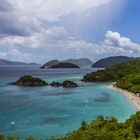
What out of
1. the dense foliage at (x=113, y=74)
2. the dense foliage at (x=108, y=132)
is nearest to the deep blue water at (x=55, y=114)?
the dense foliage at (x=108, y=132)

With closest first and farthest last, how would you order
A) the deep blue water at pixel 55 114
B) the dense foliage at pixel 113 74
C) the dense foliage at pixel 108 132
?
the dense foliage at pixel 108 132
the deep blue water at pixel 55 114
the dense foliage at pixel 113 74

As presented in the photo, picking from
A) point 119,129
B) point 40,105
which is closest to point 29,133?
point 119,129

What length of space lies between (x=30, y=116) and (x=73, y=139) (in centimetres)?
3096

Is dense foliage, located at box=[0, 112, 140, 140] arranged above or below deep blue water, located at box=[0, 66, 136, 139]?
above

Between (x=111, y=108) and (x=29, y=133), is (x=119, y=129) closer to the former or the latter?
(x=29, y=133)

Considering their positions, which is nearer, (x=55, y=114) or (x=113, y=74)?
(x=55, y=114)

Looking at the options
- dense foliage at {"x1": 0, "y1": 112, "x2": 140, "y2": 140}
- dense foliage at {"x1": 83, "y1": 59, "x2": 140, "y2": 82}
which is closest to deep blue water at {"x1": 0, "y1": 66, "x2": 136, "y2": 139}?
dense foliage at {"x1": 0, "y1": 112, "x2": 140, "y2": 140}

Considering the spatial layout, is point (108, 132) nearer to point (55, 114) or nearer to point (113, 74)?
point (55, 114)

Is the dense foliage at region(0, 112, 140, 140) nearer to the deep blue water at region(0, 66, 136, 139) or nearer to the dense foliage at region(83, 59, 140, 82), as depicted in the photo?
the deep blue water at region(0, 66, 136, 139)

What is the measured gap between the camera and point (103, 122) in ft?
114

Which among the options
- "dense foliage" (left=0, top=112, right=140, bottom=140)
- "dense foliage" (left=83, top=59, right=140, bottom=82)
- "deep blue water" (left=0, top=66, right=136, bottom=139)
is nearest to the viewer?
"dense foliage" (left=0, top=112, right=140, bottom=140)

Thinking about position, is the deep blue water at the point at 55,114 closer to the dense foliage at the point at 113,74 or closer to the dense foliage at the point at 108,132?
the dense foliage at the point at 108,132

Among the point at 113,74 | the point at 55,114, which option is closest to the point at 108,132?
the point at 55,114

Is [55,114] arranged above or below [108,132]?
below
